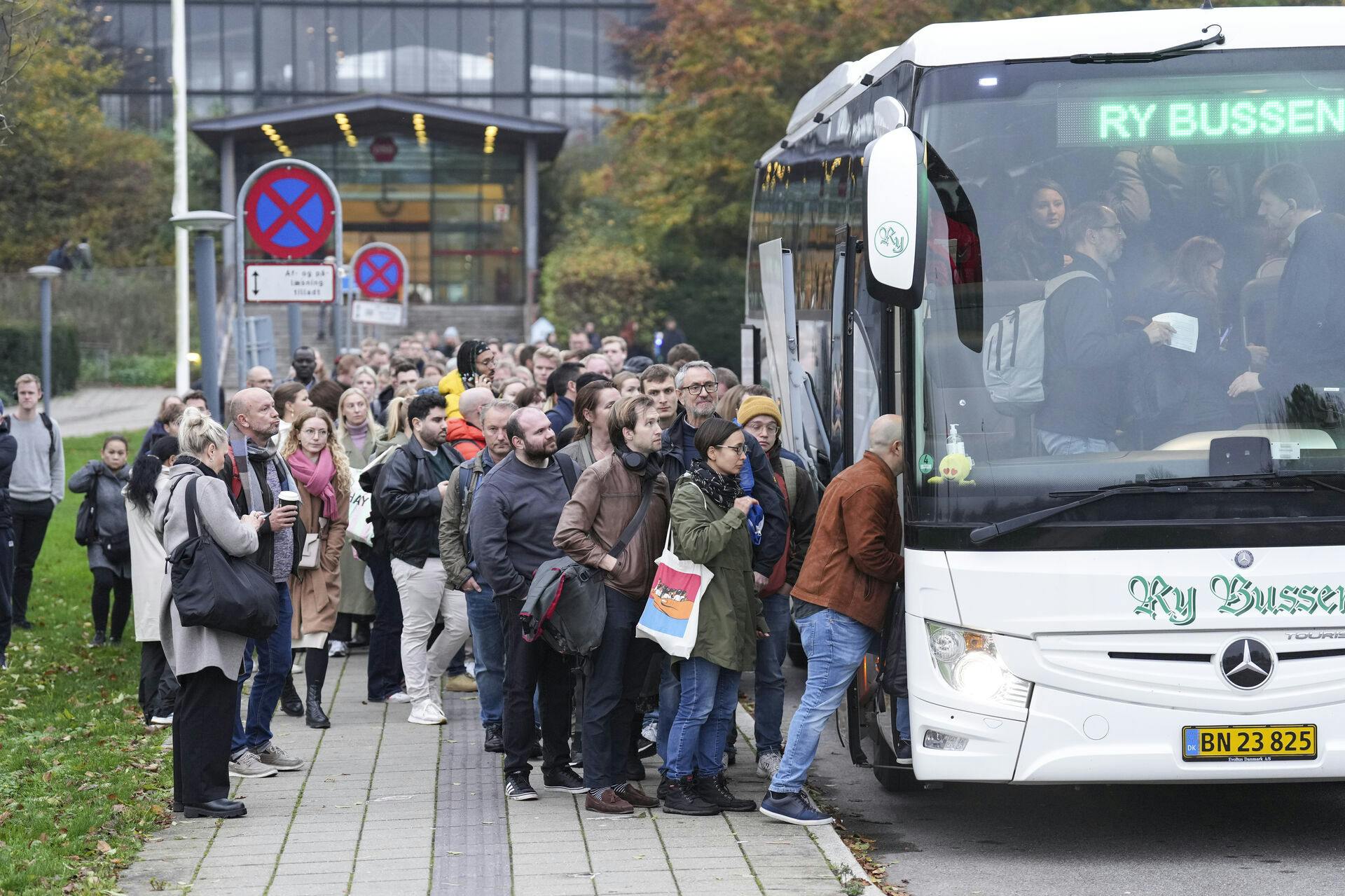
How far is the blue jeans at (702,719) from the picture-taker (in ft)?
26.0

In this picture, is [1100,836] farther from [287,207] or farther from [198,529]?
[287,207]

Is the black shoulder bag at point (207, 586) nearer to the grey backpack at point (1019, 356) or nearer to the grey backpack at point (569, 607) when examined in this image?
the grey backpack at point (569, 607)

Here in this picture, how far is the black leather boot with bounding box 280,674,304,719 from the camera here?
34.6 feet

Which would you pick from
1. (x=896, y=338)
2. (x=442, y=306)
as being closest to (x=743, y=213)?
(x=442, y=306)

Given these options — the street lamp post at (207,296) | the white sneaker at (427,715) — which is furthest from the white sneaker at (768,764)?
the street lamp post at (207,296)

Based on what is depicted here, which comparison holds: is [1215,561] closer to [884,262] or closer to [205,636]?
[884,262]

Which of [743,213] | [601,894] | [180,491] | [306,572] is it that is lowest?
[601,894]

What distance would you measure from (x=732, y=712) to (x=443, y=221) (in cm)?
4819

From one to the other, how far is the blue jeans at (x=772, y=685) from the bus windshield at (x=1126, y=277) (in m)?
A: 1.90

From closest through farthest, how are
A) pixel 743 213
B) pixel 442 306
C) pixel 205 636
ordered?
1. pixel 205 636
2. pixel 743 213
3. pixel 442 306

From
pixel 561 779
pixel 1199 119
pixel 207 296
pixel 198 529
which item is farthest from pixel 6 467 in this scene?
pixel 1199 119

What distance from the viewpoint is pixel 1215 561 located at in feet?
22.1

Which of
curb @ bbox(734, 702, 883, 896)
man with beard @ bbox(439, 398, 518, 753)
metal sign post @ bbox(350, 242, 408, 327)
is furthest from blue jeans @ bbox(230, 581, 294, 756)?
metal sign post @ bbox(350, 242, 408, 327)

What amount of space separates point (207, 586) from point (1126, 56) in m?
4.52
